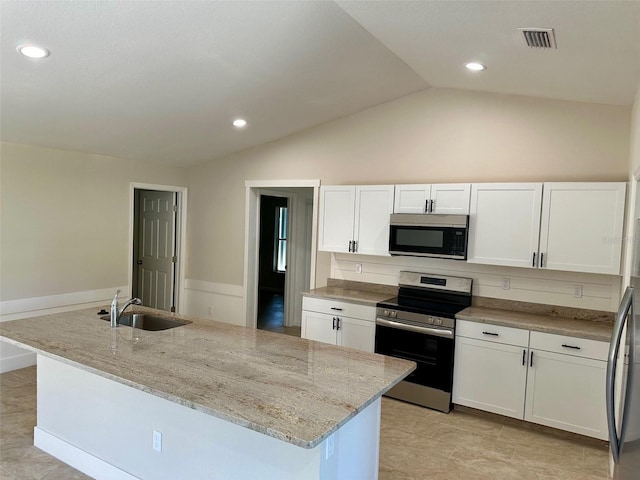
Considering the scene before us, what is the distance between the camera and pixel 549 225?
3535 mm

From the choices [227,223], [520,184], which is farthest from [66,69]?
[520,184]

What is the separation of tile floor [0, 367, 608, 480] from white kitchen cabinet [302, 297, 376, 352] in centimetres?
66

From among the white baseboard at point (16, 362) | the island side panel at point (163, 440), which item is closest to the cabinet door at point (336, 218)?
the island side panel at point (163, 440)

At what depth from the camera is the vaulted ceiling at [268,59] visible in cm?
239

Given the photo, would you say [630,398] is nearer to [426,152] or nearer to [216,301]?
[426,152]

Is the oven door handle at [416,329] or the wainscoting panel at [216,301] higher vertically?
the oven door handle at [416,329]

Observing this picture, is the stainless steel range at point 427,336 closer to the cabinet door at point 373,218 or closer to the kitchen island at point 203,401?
the cabinet door at point 373,218

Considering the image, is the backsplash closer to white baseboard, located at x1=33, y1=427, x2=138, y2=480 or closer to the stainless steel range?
the stainless steel range

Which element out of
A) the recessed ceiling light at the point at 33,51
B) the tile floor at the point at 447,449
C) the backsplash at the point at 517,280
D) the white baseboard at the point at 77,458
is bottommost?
the tile floor at the point at 447,449

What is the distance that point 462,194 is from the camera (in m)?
3.92

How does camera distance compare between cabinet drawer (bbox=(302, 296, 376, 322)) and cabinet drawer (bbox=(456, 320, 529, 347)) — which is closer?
cabinet drawer (bbox=(456, 320, 529, 347))

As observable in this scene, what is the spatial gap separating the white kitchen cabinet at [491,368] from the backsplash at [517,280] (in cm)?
53

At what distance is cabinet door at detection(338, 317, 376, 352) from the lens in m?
4.23

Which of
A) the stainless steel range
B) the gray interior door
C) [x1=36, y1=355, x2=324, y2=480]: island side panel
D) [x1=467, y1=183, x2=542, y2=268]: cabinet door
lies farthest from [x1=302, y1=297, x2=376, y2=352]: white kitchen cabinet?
the gray interior door
